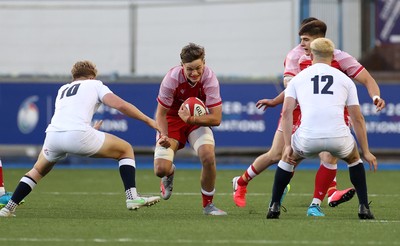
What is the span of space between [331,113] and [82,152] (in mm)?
2413

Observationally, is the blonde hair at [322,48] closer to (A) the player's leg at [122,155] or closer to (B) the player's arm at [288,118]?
(B) the player's arm at [288,118]

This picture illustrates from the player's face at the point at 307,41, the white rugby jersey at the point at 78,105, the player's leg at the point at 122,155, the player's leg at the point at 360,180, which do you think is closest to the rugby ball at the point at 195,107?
the player's leg at the point at 122,155

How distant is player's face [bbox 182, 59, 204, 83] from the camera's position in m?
10.9

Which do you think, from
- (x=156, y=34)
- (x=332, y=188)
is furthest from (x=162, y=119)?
(x=156, y=34)

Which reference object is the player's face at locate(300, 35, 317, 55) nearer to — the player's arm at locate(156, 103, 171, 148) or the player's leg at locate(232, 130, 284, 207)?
the player's leg at locate(232, 130, 284, 207)

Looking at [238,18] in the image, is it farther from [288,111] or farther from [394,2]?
[288,111]

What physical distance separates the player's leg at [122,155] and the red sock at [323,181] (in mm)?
1699

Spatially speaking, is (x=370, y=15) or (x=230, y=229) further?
(x=370, y=15)

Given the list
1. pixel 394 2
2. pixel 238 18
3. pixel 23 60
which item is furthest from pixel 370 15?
pixel 23 60

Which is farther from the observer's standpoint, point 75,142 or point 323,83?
point 75,142

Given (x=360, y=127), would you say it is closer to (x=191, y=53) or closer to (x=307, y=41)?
(x=307, y=41)

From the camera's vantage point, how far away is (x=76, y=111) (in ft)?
34.7

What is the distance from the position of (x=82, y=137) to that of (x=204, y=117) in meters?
1.32

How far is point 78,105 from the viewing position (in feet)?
34.8
